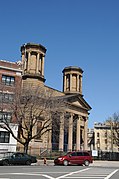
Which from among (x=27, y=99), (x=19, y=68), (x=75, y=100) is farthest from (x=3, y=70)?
(x=75, y=100)

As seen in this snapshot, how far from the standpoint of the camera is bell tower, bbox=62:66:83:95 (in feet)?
279

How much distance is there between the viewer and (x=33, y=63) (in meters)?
67.6

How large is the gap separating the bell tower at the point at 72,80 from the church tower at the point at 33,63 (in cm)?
1797

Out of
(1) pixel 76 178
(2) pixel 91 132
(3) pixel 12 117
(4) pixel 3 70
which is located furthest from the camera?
(2) pixel 91 132

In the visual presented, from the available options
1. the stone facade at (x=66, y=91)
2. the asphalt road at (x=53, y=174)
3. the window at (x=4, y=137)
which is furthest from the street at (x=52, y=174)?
the stone facade at (x=66, y=91)

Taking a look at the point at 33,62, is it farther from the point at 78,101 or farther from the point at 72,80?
the point at 72,80

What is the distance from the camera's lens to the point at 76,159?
35875 mm

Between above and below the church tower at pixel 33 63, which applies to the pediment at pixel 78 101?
below

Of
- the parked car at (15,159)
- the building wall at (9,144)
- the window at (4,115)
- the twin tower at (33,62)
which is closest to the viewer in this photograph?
the parked car at (15,159)

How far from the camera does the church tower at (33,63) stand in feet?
218

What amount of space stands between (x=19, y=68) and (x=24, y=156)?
72.4ft

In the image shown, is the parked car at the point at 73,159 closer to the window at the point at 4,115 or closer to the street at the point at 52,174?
the street at the point at 52,174

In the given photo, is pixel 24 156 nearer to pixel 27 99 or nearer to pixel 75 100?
pixel 27 99

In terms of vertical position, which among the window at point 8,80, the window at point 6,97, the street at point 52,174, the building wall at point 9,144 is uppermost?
the window at point 8,80
